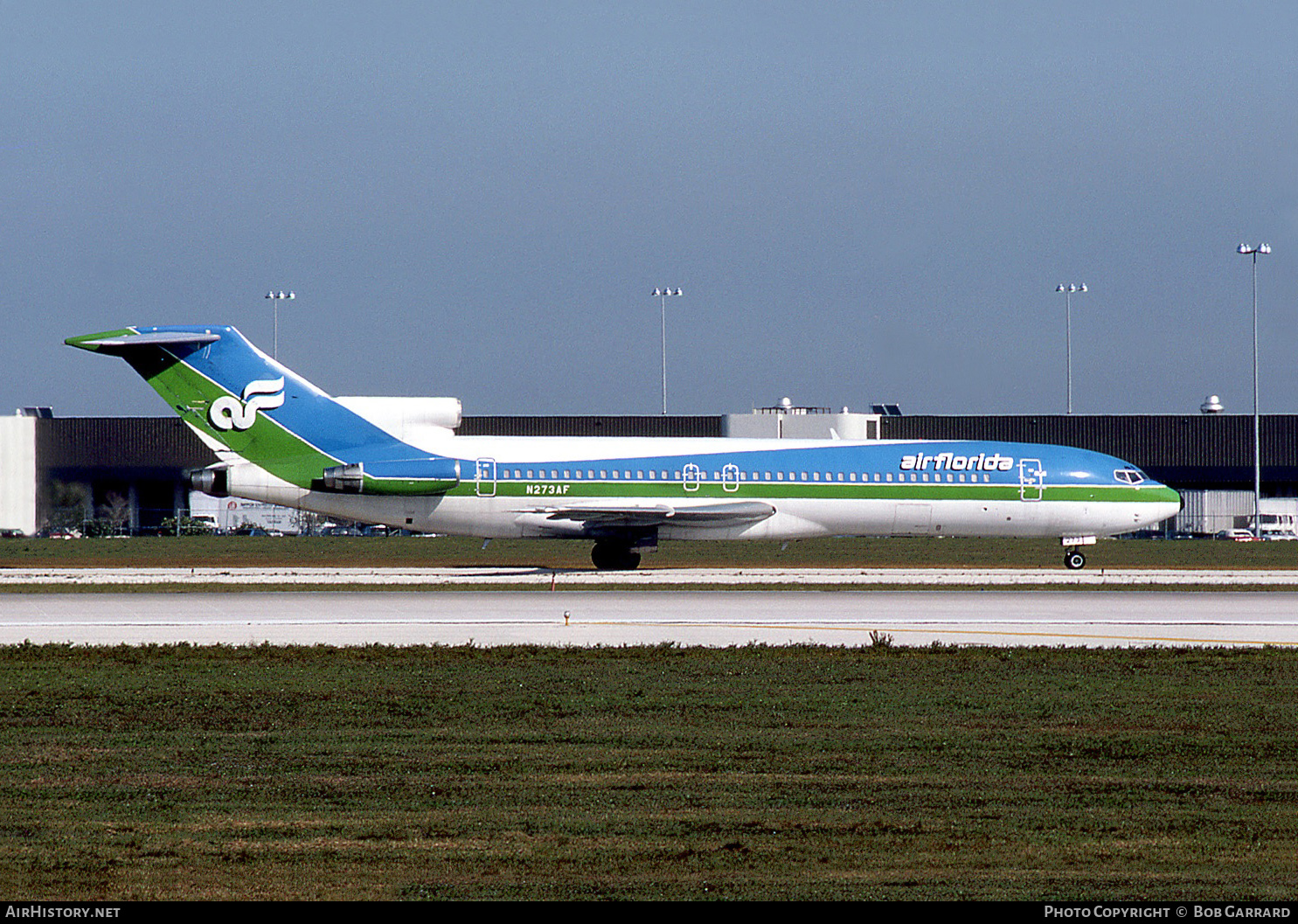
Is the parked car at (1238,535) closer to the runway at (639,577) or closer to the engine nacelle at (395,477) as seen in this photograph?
the runway at (639,577)

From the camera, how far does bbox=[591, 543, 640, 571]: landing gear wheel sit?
146 feet

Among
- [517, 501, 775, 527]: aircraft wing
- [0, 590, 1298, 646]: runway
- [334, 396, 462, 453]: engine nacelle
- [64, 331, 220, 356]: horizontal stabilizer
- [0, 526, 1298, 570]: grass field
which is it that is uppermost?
[64, 331, 220, 356]: horizontal stabilizer

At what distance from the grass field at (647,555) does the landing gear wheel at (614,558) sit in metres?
1.70

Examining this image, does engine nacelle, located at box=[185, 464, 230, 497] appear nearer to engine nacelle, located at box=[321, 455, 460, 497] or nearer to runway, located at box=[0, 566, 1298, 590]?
runway, located at box=[0, 566, 1298, 590]

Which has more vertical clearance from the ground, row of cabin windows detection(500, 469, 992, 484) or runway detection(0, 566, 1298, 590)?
row of cabin windows detection(500, 469, 992, 484)

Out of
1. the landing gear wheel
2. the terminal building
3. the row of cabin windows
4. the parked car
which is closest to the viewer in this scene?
the row of cabin windows

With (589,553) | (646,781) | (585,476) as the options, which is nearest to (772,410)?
(589,553)

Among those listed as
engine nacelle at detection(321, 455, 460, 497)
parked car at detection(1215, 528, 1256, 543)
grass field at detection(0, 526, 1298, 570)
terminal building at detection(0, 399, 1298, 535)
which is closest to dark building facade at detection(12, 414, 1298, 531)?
terminal building at detection(0, 399, 1298, 535)

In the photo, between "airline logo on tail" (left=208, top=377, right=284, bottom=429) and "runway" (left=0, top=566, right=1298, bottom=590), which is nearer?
"runway" (left=0, top=566, right=1298, bottom=590)

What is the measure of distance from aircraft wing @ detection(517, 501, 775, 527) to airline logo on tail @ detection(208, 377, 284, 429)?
25.7ft

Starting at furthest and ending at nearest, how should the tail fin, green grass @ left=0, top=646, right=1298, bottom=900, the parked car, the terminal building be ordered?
the terminal building, the parked car, the tail fin, green grass @ left=0, top=646, right=1298, bottom=900

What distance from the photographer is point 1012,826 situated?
10578 millimetres

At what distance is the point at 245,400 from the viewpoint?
4128 centimetres
